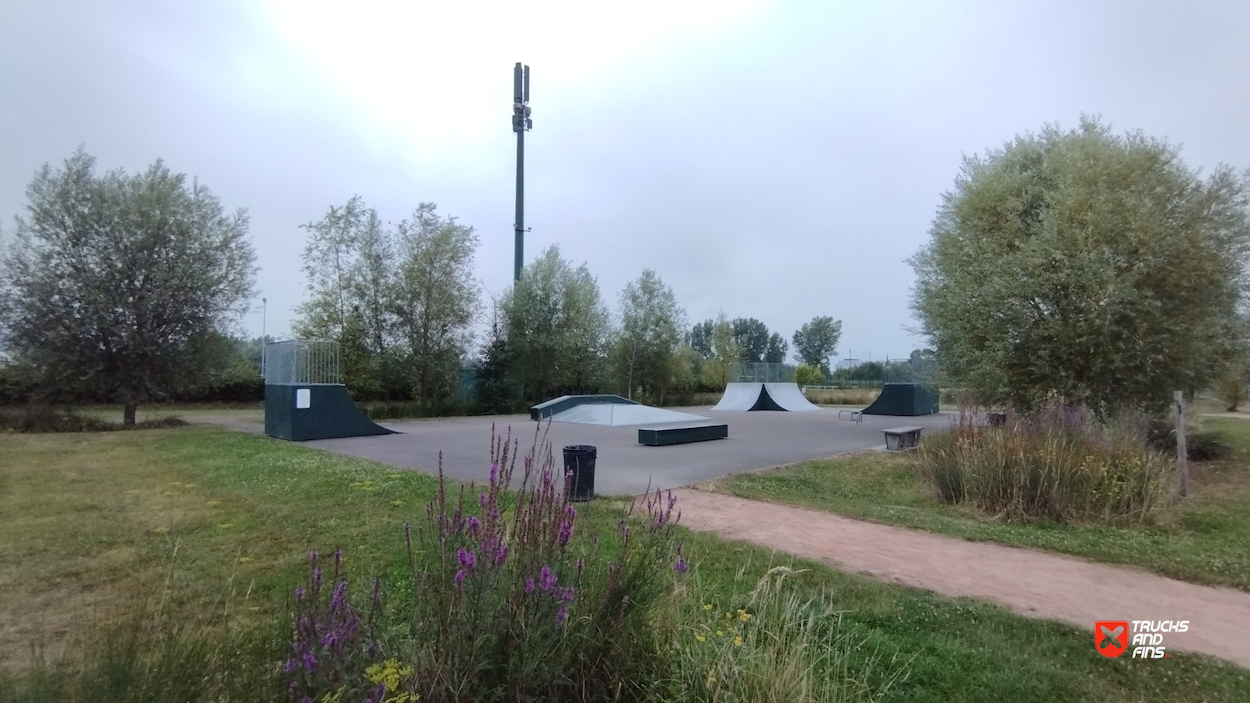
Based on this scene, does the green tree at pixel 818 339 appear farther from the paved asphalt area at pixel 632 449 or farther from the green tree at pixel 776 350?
Answer: the paved asphalt area at pixel 632 449

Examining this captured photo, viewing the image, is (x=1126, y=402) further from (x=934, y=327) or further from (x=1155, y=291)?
(x=934, y=327)

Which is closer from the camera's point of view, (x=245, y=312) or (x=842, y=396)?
(x=245, y=312)

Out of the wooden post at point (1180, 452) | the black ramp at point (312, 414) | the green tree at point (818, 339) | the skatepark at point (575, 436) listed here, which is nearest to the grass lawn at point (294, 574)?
the skatepark at point (575, 436)

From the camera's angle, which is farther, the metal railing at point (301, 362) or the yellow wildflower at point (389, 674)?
the metal railing at point (301, 362)

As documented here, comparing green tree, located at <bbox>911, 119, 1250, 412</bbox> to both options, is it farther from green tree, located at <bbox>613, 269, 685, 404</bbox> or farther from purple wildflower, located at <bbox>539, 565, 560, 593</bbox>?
green tree, located at <bbox>613, 269, 685, 404</bbox>

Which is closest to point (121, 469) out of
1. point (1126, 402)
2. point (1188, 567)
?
point (1188, 567)

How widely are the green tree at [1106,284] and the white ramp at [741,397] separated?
55.5 feet

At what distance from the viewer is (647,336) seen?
32250 mm

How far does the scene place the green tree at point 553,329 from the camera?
26984 millimetres

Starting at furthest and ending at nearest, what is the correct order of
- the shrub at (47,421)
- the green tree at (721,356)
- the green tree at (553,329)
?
the green tree at (721,356) → the green tree at (553,329) → the shrub at (47,421)

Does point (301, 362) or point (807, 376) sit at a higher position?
point (807, 376)

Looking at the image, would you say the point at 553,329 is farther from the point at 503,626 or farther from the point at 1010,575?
the point at 503,626

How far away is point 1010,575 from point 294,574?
4.62 meters

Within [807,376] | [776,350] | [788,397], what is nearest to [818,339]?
[776,350]
